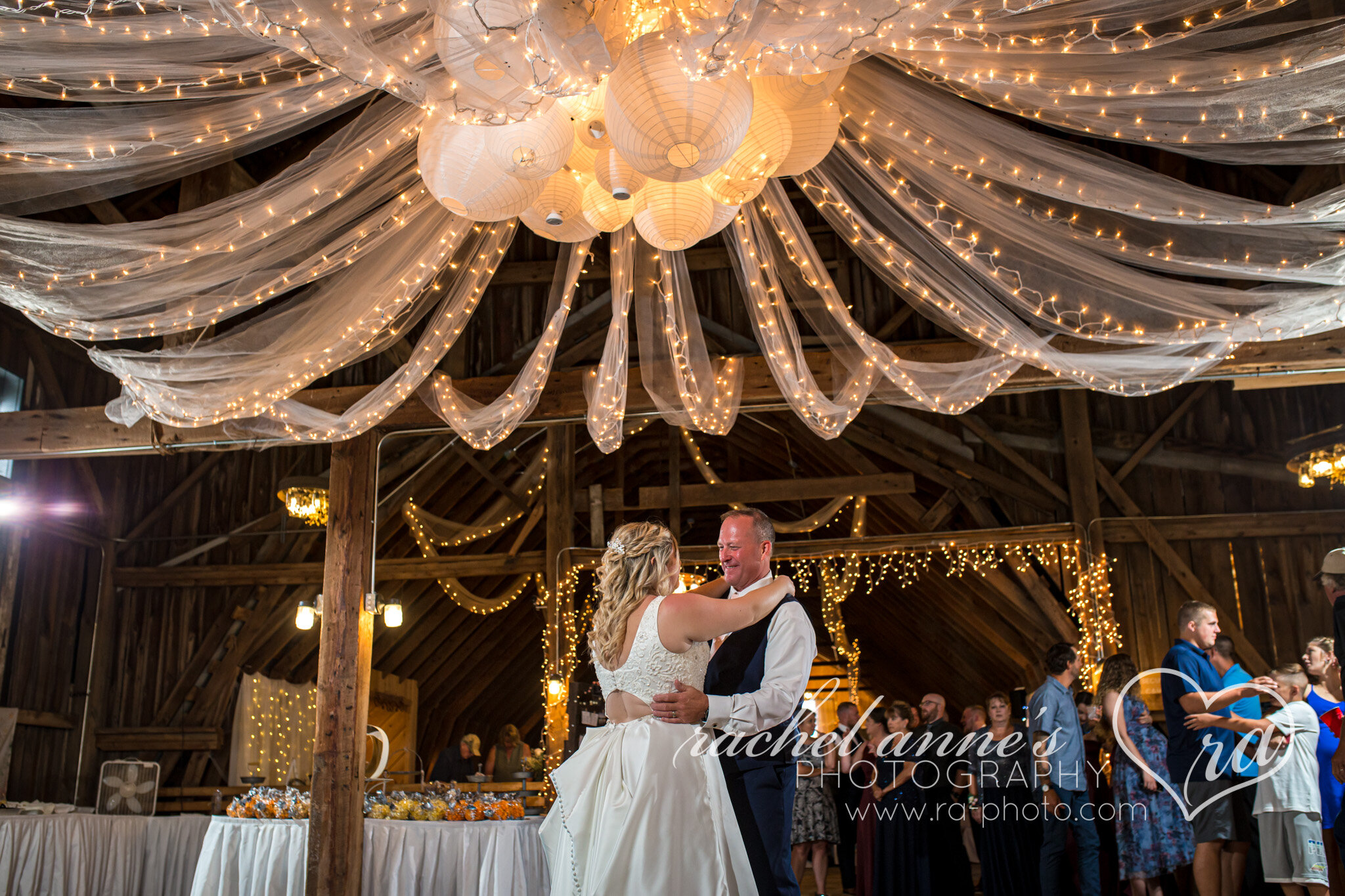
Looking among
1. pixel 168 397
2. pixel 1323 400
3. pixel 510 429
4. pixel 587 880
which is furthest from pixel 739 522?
pixel 1323 400

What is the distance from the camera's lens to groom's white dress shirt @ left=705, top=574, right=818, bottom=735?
2.61 meters

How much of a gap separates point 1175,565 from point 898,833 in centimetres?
439

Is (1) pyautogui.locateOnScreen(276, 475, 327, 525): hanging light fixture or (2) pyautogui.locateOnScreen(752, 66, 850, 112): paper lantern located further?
(1) pyautogui.locateOnScreen(276, 475, 327, 525): hanging light fixture

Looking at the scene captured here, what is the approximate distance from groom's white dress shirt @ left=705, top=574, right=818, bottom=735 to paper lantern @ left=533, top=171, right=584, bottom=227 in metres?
1.14

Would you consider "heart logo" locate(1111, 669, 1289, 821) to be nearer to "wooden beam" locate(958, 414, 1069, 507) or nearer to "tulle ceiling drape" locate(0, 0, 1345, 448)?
"tulle ceiling drape" locate(0, 0, 1345, 448)

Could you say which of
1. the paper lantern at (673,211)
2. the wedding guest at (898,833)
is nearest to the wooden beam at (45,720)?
the wedding guest at (898,833)

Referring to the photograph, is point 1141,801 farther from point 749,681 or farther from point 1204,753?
point 749,681

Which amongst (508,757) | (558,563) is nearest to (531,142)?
(558,563)

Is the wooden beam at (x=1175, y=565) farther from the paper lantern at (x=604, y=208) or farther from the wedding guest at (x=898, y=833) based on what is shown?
the paper lantern at (x=604, y=208)

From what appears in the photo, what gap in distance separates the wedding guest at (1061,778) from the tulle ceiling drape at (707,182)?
67.9 inches

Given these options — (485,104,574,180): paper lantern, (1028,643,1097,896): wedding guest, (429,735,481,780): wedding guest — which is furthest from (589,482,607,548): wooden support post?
(485,104,574,180): paper lantern

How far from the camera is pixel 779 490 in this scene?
10633 millimetres

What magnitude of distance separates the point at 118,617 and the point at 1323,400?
1110 cm

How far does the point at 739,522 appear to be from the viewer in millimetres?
3004
